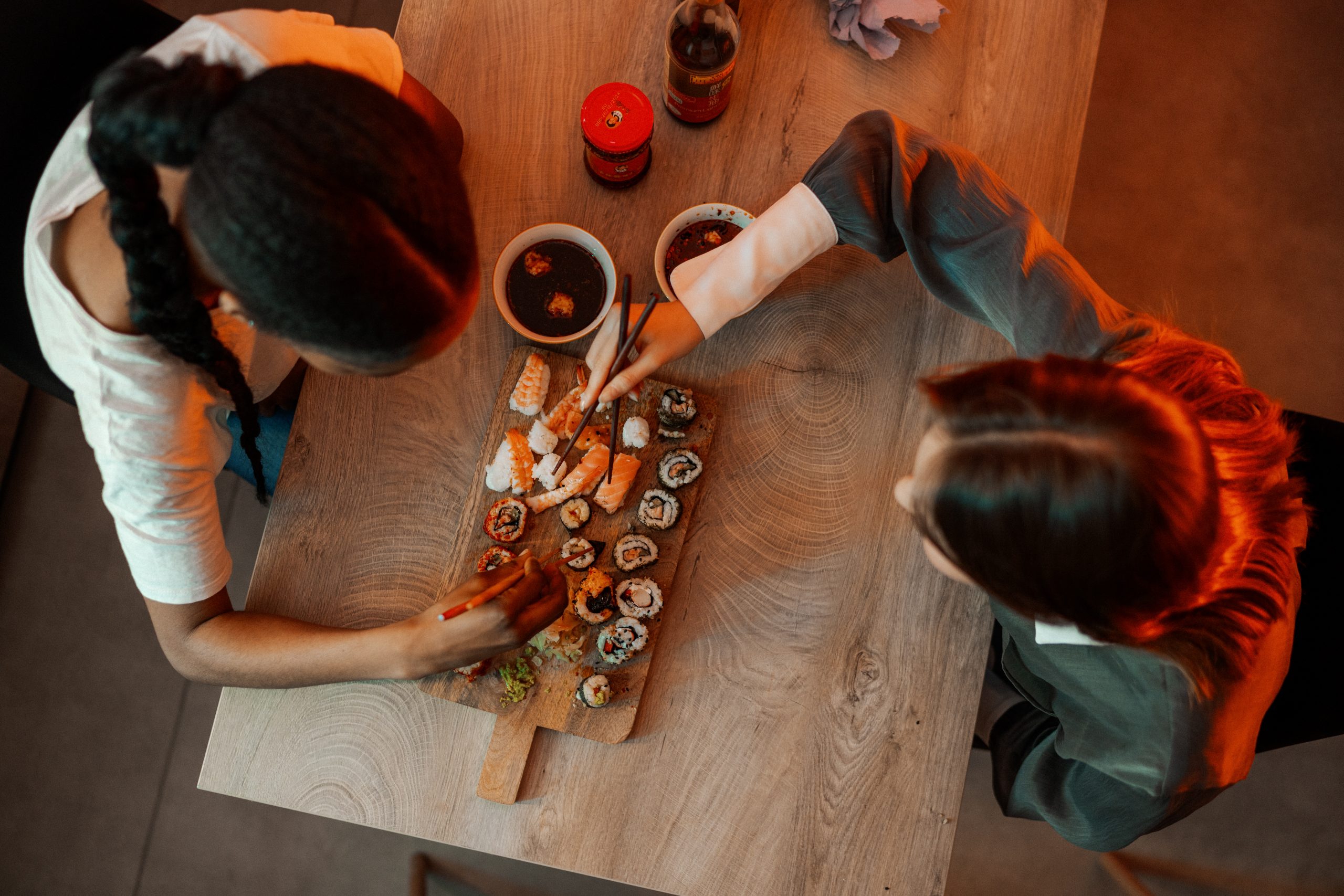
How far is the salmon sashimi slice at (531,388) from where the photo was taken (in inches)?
45.8

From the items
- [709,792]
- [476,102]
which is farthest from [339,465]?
[709,792]

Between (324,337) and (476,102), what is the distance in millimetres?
557

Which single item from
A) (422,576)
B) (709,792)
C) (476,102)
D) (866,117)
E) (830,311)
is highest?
(866,117)

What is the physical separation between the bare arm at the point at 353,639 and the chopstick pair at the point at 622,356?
18cm

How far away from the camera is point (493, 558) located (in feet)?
3.83

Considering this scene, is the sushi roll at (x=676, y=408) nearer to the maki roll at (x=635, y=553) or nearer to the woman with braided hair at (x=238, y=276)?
the maki roll at (x=635, y=553)

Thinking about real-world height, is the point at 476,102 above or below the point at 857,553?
above

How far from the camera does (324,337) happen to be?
84 cm

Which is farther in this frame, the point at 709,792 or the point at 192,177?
the point at 709,792

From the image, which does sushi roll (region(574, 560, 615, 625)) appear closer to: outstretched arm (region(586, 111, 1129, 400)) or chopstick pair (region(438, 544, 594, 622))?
chopstick pair (region(438, 544, 594, 622))

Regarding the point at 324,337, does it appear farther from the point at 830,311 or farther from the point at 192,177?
the point at 830,311

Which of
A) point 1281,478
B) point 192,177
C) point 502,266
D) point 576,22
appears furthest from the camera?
point 576,22

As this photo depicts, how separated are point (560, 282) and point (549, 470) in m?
0.27

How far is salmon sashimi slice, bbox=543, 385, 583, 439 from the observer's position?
1.18 metres
